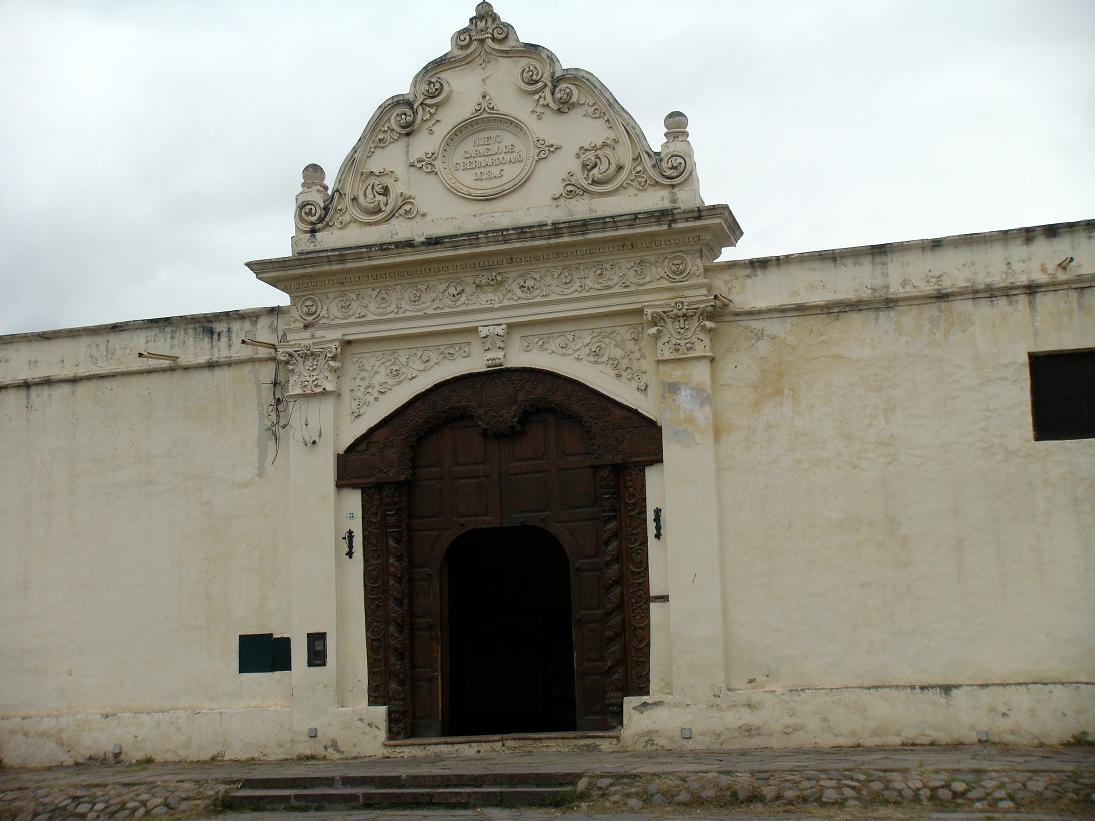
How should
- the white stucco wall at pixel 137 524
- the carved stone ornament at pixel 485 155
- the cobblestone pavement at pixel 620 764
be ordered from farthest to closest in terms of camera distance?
the white stucco wall at pixel 137 524, the carved stone ornament at pixel 485 155, the cobblestone pavement at pixel 620 764

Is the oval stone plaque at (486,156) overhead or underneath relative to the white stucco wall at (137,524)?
overhead

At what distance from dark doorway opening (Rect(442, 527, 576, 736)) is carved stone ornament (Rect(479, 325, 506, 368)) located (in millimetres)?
3737

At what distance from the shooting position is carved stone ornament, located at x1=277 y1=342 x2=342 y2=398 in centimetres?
1208

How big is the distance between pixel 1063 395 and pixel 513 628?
23.8 feet

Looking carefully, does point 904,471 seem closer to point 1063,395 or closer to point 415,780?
point 1063,395

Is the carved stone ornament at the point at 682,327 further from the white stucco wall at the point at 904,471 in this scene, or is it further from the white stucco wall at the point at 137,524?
the white stucco wall at the point at 137,524

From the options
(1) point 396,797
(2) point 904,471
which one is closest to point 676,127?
(2) point 904,471

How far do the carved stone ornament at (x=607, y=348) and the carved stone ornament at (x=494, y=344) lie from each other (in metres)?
0.21

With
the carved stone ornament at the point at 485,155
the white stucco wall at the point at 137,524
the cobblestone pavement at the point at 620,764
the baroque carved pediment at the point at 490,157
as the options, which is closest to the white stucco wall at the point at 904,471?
the cobblestone pavement at the point at 620,764

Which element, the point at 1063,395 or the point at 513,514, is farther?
the point at 513,514

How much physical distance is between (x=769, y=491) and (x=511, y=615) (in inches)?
208

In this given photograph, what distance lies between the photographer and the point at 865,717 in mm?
10375

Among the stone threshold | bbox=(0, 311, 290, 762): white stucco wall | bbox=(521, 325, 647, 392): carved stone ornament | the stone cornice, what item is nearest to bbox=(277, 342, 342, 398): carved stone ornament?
bbox=(0, 311, 290, 762): white stucco wall

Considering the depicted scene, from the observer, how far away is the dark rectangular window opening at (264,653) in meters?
12.0
